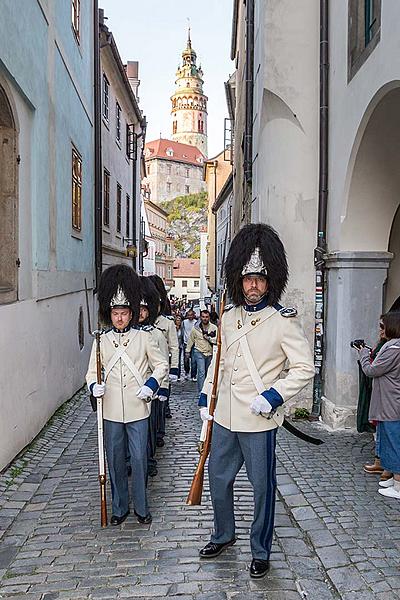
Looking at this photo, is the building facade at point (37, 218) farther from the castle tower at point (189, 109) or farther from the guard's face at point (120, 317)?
the castle tower at point (189, 109)

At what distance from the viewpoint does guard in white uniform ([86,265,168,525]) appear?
498cm

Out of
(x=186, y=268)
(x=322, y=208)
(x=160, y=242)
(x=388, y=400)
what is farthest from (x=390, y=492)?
(x=186, y=268)

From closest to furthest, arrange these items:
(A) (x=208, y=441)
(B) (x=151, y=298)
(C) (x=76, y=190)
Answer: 1. (A) (x=208, y=441)
2. (B) (x=151, y=298)
3. (C) (x=76, y=190)

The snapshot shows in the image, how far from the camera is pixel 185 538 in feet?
15.6

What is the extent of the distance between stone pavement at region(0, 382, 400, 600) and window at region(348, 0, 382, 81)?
14.0 feet

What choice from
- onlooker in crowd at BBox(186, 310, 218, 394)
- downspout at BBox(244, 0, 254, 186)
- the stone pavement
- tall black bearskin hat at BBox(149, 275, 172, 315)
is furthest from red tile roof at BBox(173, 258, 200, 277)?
the stone pavement

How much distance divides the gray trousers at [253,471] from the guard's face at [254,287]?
827 mm

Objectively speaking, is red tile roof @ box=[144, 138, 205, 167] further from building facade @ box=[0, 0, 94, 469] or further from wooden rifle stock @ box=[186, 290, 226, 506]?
wooden rifle stock @ box=[186, 290, 226, 506]

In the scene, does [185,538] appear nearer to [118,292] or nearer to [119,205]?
[118,292]

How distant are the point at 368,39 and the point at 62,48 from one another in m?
4.88

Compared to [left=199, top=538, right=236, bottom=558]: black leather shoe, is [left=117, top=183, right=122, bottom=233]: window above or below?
above

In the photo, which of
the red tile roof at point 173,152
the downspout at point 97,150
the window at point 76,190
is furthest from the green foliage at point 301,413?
the red tile roof at point 173,152

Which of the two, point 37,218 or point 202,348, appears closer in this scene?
point 37,218

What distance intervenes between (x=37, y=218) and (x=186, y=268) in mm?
80781
